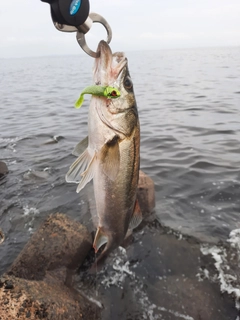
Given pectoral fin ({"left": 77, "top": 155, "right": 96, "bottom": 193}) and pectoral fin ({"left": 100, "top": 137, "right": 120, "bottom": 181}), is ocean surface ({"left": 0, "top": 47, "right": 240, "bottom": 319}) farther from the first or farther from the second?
pectoral fin ({"left": 100, "top": 137, "right": 120, "bottom": 181})

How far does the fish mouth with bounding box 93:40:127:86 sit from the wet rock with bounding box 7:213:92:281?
2918 mm

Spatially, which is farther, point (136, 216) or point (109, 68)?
point (136, 216)

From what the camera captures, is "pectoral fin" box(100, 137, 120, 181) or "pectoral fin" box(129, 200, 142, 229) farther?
"pectoral fin" box(129, 200, 142, 229)

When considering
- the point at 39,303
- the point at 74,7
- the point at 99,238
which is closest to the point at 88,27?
the point at 74,7

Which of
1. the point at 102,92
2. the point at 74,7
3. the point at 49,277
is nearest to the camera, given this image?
the point at 74,7

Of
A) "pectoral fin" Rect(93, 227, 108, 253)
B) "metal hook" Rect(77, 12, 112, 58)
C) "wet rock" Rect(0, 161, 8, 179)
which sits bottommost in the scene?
"wet rock" Rect(0, 161, 8, 179)

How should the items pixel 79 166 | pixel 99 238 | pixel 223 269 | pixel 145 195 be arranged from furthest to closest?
pixel 145 195
pixel 223 269
pixel 99 238
pixel 79 166

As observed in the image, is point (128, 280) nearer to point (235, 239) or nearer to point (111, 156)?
point (235, 239)

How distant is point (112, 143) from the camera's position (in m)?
3.06

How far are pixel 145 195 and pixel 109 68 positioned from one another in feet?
13.5

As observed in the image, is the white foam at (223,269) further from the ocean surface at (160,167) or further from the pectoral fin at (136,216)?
the pectoral fin at (136,216)

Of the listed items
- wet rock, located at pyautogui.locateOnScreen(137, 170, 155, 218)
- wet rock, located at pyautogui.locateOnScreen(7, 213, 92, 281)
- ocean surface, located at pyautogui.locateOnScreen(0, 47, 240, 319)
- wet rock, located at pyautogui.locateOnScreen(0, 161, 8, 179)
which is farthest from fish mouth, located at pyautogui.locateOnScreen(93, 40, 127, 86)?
wet rock, located at pyautogui.locateOnScreen(0, 161, 8, 179)

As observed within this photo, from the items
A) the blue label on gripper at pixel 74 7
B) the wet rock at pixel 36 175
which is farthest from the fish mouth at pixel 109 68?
the wet rock at pixel 36 175

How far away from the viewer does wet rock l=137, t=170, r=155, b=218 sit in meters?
6.46
